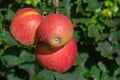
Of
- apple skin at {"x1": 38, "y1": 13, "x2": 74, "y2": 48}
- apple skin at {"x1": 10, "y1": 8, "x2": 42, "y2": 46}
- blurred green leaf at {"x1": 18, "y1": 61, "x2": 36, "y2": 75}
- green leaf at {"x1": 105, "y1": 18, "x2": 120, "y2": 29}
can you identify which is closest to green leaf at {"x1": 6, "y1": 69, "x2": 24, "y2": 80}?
blurred green leaf at {"x1": 18, "y1": 61, "x2": 36, "y2": 75}

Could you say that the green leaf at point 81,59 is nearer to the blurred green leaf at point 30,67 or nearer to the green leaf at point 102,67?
the green leaf at point 102,67

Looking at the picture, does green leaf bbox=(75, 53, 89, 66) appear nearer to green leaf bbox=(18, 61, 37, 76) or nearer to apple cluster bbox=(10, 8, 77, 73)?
green leaf bbox=(18, 61, 37, 76)

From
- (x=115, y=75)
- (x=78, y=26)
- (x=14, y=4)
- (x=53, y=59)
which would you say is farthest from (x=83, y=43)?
(x=53, y=59)

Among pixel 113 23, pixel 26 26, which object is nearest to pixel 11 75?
pixel 113 23

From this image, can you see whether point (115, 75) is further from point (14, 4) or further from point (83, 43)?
point (14, 4)

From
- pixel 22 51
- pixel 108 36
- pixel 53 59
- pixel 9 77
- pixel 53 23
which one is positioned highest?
pixel 53 23

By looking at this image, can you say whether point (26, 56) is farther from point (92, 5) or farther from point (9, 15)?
point (92, 5)
